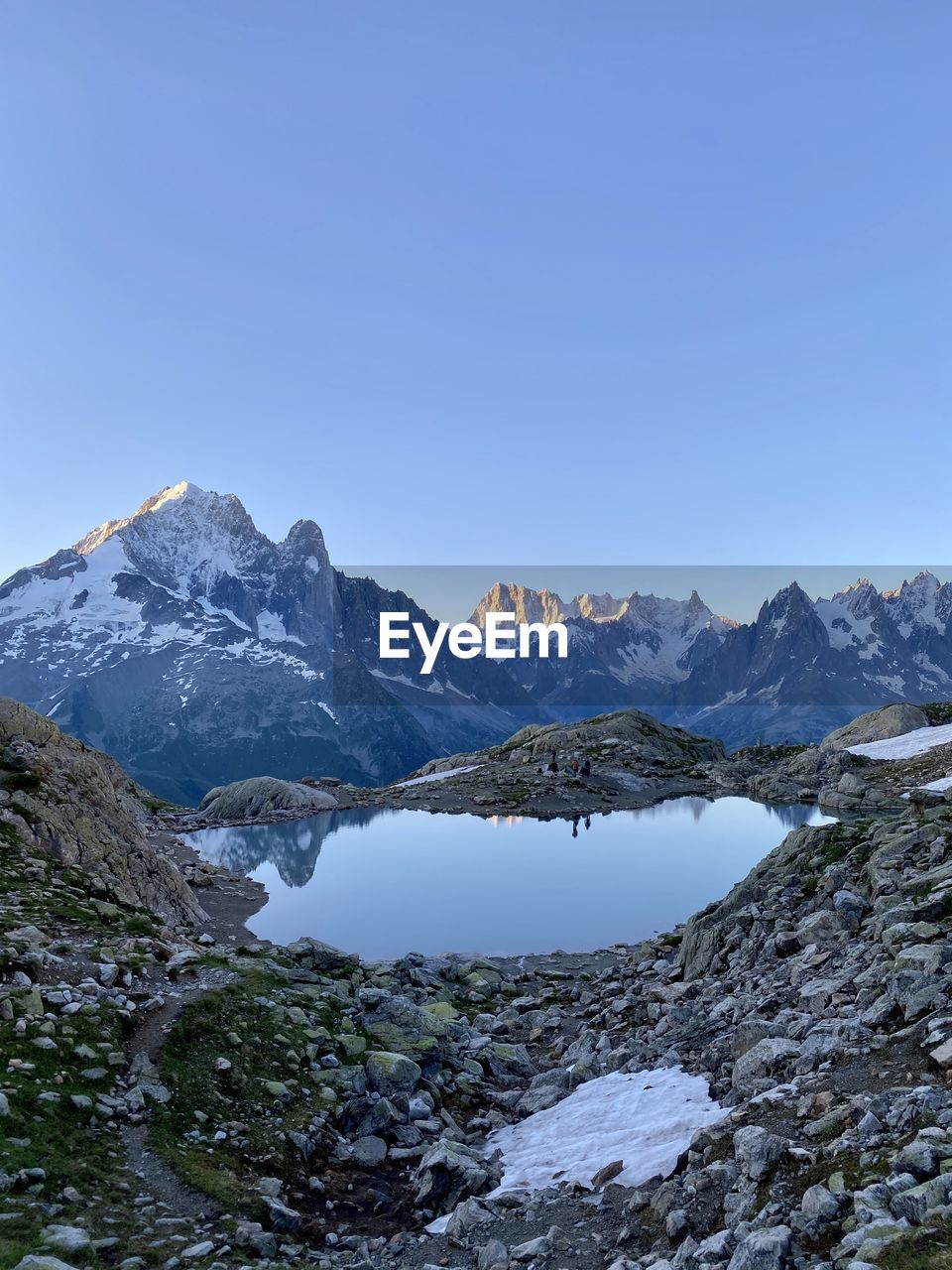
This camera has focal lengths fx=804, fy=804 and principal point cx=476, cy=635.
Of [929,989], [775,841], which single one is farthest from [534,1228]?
[775,841]

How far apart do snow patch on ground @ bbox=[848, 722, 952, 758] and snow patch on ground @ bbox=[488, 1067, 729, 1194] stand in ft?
302

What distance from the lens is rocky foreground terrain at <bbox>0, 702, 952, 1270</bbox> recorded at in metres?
11.6

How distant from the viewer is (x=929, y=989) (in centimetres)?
1545

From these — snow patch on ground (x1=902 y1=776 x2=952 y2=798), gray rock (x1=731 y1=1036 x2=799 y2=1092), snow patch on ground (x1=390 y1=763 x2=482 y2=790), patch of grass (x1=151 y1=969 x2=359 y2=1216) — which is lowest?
snow patch on ground (x1=390 y1=763 x2=482 y2=790)

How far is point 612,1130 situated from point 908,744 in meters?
104

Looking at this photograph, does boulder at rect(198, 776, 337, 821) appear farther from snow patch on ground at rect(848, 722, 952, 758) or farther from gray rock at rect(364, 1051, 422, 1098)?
snow patch on ground at rect(848, 722, 952, 758)

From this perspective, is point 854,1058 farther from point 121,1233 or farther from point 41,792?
point 41,792

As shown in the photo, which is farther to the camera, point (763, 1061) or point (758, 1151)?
point (763, 1061)

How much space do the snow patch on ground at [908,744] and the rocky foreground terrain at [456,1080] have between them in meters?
81.0

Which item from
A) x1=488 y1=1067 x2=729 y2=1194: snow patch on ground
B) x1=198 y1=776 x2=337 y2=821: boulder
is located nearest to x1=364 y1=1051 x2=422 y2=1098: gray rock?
x1=488 y1=1067 x2=729 y2=1194: snow patch on ground

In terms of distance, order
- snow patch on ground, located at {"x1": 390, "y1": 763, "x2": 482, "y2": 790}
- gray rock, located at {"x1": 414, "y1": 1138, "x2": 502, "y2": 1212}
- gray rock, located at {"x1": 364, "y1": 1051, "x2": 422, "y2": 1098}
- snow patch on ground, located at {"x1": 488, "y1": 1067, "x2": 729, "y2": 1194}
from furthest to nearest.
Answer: snow patch on ground, located at {"x1": 390, "y1": 763, "x2": 482, "y2": 790}
gray rock, located at {"x1": 364, "y1": 1051, "x2": 422, "y2": 1098}
gray rock, located at {"x1": 414, "y1": 1138, "x2": 502, "y2": 1212}
snow patch on ground, located at {"x1": 488, "y1": 1067, "x2": 729, "y2": 1194}

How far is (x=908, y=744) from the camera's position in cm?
10569

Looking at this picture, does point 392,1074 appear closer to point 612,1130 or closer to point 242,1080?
point 242,1080

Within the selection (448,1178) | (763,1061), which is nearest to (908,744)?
(763,1061)
